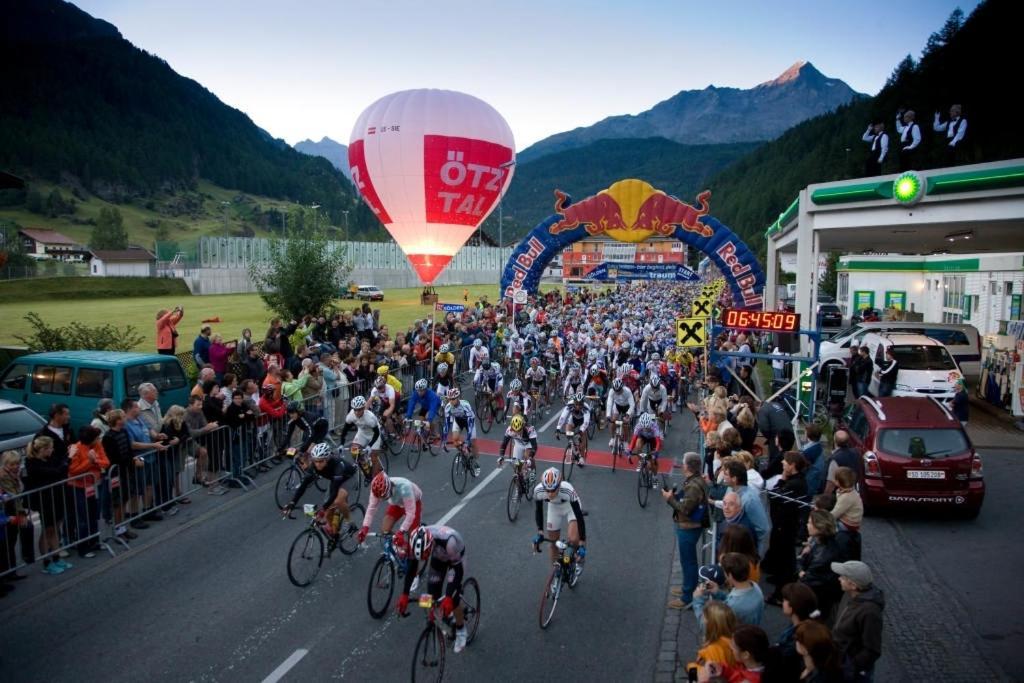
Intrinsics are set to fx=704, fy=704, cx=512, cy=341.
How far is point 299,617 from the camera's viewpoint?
7.91 metres

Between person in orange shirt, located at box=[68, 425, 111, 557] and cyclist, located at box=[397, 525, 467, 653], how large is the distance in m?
5.31

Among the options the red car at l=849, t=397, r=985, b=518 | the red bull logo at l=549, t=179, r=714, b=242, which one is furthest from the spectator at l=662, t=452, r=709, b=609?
the red bull logo at l=549, t=179, r=714, b=242

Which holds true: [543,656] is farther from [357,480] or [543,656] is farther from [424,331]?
[424,331]

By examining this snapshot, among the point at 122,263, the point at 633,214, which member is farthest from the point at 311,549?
the point at 122,263

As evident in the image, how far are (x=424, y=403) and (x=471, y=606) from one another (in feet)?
23.7

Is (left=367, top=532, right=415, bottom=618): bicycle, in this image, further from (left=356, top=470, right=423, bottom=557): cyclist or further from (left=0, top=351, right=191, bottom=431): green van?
(left=0, top=351, right=191, bottom=431): green van

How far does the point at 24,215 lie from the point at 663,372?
6674 inches

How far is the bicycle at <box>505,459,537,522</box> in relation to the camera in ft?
37.1

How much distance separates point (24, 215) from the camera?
148 meters

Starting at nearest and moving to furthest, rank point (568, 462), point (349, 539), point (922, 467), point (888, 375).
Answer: point (349, 539) < point (922, 467) < point (568, 462) < point (888, 375)

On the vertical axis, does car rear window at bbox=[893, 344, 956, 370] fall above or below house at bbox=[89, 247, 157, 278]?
below

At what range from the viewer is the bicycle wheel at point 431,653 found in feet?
21.2

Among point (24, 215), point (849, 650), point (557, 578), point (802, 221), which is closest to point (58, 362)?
point (557, 578)

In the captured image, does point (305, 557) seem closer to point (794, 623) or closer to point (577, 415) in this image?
point (794, 623)
